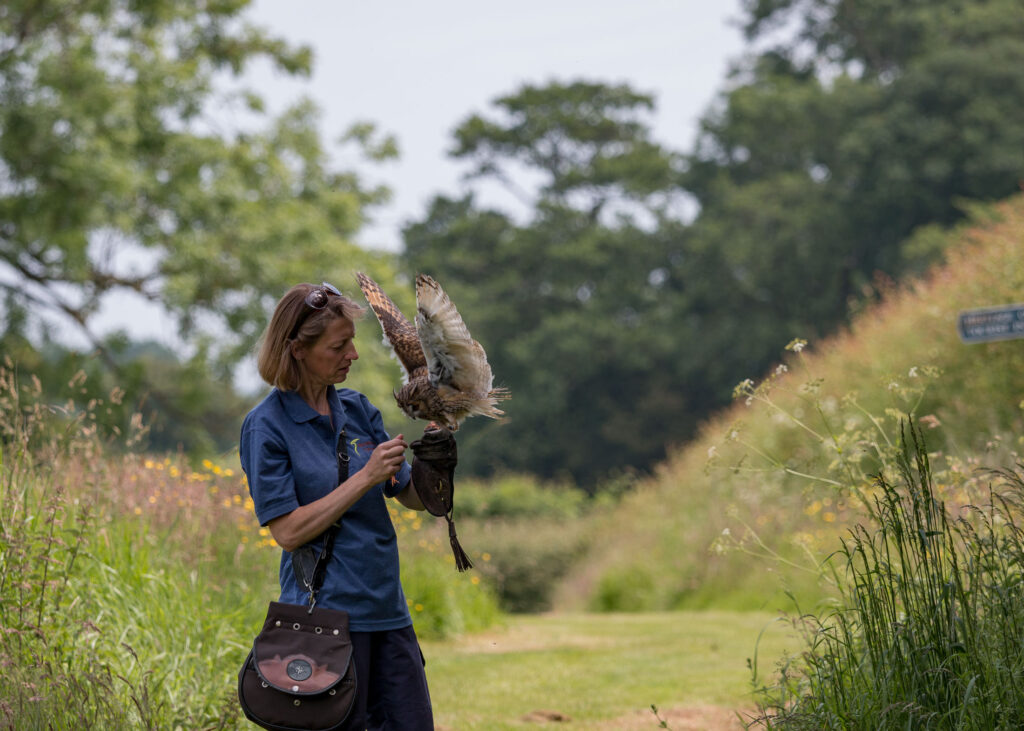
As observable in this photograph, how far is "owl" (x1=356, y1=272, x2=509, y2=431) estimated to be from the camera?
10.6ft

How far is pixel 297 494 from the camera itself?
315cm

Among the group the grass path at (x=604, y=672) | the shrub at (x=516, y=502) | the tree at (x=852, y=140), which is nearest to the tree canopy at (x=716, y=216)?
the tree at (x=852, y=140)

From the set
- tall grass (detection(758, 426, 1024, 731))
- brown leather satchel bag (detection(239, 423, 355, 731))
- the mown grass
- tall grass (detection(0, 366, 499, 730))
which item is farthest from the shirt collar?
the mown grass

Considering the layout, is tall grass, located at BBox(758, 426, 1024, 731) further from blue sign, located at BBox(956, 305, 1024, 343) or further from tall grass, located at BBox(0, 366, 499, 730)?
blue sign, located at BBox(956, 305, 1024, 343)

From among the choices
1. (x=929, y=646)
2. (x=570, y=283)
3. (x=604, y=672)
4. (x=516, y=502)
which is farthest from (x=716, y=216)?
(x=929, y=646)

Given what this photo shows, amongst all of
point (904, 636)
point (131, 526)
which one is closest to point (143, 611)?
point (131, 526)

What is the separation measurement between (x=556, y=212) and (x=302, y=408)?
3649 centimetres

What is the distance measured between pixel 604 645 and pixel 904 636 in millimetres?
6277

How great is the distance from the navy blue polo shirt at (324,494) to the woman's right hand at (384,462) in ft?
0.59

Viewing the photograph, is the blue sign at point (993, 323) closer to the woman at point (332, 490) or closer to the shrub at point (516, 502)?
the woman at point (332, 490)

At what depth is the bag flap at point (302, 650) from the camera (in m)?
3.00

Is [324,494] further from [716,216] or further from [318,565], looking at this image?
[716,216]

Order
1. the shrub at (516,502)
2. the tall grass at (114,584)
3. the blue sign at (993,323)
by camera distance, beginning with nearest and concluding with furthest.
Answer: the tall grass at (114,584)
the blue sign at (993,323)
the shrub at (516,502)

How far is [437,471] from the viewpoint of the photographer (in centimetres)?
329
